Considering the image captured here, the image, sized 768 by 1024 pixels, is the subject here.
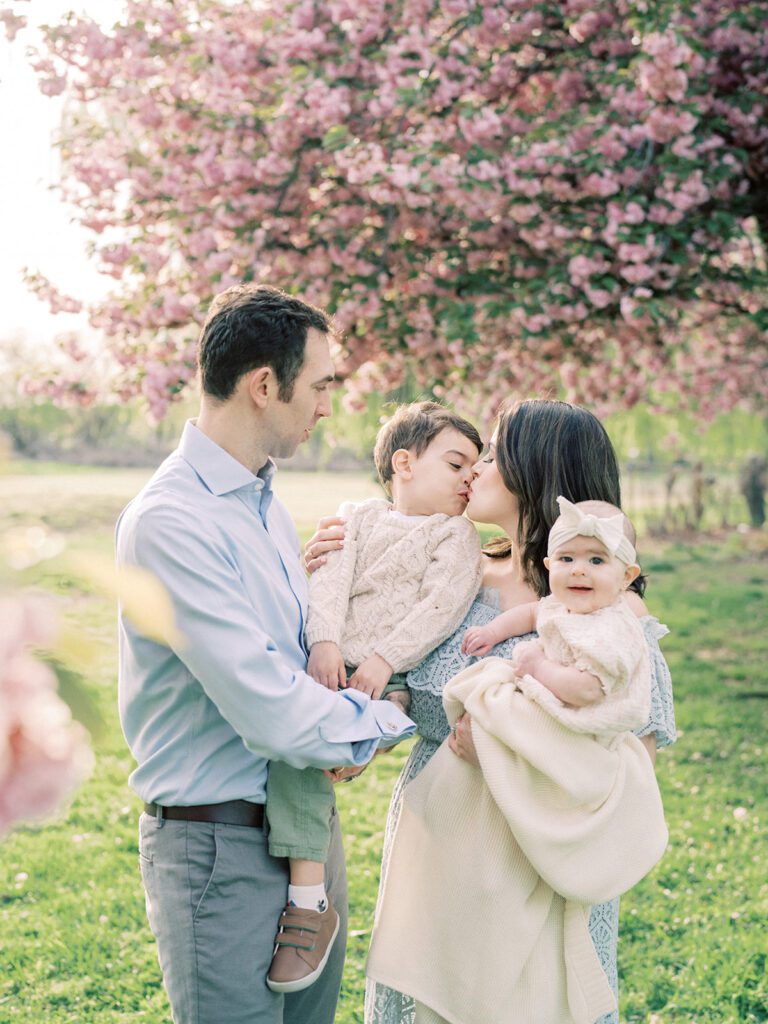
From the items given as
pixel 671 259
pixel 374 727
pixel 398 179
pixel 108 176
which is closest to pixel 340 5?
pixel 398 179

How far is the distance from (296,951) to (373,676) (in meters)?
0.58

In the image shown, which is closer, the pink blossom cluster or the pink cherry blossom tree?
the pink blossom cluster

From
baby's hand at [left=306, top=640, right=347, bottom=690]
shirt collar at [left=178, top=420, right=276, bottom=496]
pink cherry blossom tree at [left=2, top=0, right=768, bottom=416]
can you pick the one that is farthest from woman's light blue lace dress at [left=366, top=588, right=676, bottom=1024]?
pink cherry blossom tree at [left=2, top=0, right=768, bottom=416]

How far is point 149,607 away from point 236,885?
1.41 m

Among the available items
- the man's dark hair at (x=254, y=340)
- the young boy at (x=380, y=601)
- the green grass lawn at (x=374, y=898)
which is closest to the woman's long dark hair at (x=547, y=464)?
the young boy at (x=380, y=601)

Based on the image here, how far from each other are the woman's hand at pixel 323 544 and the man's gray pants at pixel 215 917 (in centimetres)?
65

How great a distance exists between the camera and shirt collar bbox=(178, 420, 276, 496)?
2.13 m

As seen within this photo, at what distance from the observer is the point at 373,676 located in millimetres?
2248

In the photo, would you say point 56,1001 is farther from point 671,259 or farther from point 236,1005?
point 671,259

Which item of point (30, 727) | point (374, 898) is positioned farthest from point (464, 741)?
point (374, 898)

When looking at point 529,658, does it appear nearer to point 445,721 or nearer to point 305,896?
point 445,721

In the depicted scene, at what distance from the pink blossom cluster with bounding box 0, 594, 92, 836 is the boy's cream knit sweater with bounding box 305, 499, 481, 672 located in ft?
5.05

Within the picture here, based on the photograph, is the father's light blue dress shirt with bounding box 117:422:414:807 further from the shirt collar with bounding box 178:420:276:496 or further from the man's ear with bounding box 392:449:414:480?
the man's ear with bounding box 392:449:414:480

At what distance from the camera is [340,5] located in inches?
231
